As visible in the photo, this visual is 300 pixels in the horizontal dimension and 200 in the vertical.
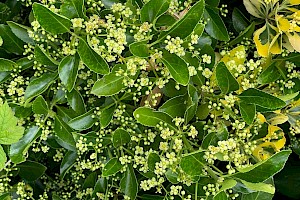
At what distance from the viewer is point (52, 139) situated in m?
1.10

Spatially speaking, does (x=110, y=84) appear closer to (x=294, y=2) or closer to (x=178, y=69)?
(x=178, y=69)

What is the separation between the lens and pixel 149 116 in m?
0.89

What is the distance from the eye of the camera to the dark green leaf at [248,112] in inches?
35.2

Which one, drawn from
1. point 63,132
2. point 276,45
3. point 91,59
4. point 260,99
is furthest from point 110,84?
point 276,45

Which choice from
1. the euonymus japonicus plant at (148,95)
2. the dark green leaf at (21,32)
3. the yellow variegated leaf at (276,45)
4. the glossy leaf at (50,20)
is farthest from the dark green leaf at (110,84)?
the yellow variegated leaf at (276,45)

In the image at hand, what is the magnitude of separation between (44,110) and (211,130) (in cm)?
33

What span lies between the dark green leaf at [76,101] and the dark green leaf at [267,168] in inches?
13.6

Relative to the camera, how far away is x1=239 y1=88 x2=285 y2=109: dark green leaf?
89 cm

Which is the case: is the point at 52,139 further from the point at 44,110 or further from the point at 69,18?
the point at 69,18

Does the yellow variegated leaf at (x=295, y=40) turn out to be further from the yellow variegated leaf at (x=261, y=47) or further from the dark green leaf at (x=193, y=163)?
the dark green leaf at (x=193, y=163)

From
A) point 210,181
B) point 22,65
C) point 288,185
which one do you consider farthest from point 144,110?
point 288,185

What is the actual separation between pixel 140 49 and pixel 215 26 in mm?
295

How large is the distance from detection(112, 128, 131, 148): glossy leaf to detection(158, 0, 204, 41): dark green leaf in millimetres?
208

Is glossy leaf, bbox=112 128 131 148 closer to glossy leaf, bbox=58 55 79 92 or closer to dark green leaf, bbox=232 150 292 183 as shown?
glossy leaf, bbox=58 55 79 92
